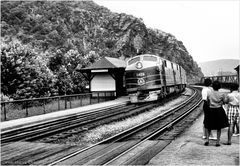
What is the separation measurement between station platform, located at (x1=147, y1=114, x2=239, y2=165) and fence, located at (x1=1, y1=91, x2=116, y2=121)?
10668 mm

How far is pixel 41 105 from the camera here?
20562mm

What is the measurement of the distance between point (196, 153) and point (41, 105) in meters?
14.6

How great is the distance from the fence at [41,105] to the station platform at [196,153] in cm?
1067

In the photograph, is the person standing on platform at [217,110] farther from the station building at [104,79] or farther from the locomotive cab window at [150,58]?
the station building at [104,79]

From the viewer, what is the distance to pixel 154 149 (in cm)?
873

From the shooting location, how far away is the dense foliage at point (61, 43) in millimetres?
24719

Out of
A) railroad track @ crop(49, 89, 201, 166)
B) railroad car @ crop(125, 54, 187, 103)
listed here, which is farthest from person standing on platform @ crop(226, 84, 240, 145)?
railroad car @ crop(125, 54, 187, 103)

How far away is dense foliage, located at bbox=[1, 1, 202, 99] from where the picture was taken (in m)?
24.7

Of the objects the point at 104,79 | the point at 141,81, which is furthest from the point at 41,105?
the point at 104,79

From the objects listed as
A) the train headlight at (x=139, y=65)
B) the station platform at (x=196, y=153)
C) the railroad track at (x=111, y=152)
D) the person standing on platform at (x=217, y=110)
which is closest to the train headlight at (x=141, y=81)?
the train headlight at (x=139, y=65)

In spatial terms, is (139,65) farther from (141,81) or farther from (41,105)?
(41,105)

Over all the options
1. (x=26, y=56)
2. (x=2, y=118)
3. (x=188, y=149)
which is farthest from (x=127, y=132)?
(x=26, y=56)

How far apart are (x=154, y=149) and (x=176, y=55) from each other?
14632 centimetres

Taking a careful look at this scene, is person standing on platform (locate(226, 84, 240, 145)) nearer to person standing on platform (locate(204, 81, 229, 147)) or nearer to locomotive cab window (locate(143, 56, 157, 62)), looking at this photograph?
person standing on platform (locate(204, 81, 229, 147))
